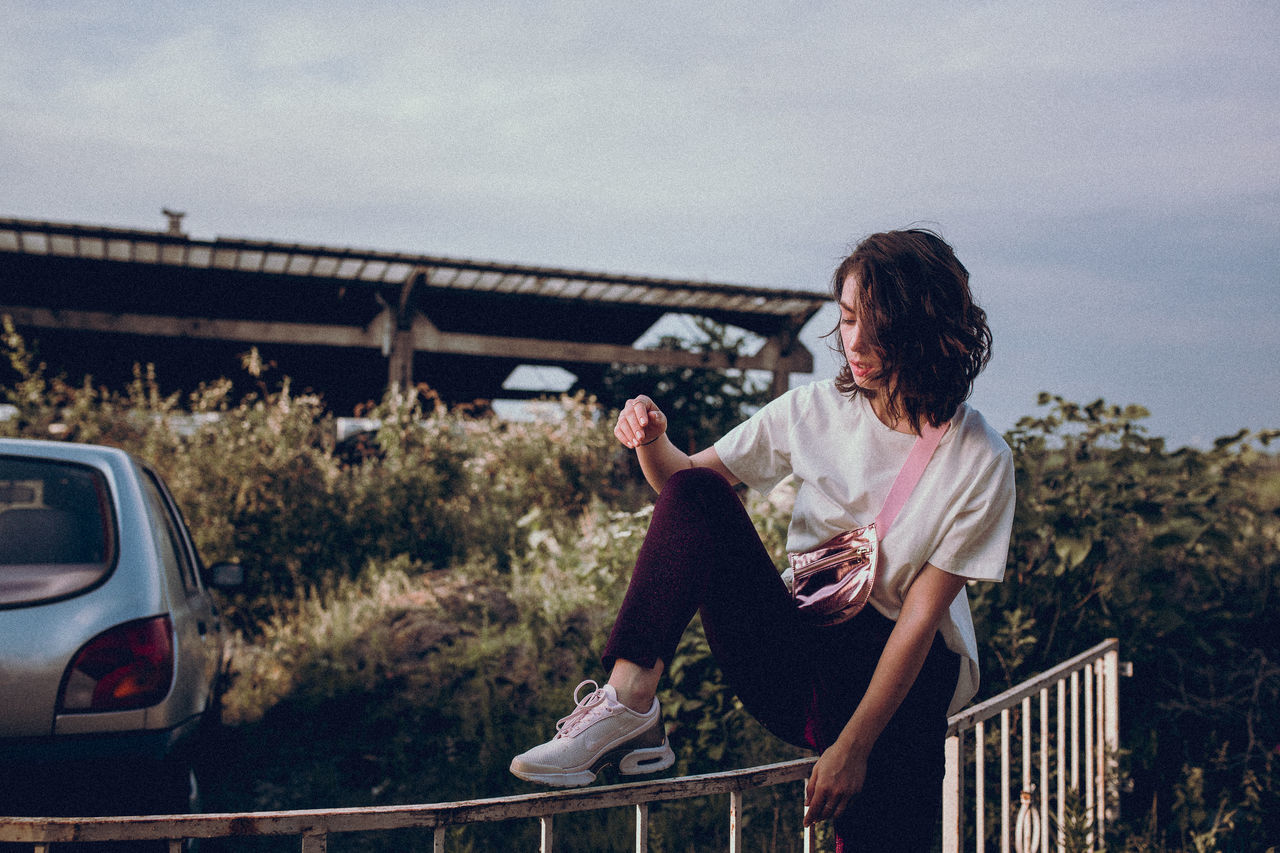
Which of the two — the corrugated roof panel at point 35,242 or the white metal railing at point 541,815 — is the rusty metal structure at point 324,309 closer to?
the corrugated roof panel at point 35,242

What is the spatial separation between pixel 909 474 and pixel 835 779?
0.64m

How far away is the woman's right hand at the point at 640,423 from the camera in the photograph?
6.82 feet

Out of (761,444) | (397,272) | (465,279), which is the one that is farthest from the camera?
(465,279)

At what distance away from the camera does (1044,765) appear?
2848mm

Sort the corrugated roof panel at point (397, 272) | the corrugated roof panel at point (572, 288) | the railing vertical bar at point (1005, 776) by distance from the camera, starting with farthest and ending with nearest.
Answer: the corrugated roof panel at point (572, 288) < the corrugated roof panel at point (397, 272) < the railing vertical bar at point (1005, 776)

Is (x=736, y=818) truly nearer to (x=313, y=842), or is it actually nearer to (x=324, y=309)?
(x=313, y=842)

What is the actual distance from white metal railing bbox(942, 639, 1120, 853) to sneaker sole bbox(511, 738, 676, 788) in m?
0.84

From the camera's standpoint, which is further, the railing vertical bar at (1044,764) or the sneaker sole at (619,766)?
the railing vertical bar at (1044,764)

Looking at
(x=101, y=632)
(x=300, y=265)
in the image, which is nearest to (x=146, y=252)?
(x=300, y=265)

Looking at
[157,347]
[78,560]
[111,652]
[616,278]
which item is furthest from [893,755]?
[157,347]

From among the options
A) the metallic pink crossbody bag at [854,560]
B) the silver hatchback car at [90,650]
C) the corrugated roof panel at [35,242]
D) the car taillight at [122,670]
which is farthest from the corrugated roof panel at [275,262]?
the metallic pink crossbody bag at [854,560]

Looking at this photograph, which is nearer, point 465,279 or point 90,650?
point 90,650

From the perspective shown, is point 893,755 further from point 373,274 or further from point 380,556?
point 373,274

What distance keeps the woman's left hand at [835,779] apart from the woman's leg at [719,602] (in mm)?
233
